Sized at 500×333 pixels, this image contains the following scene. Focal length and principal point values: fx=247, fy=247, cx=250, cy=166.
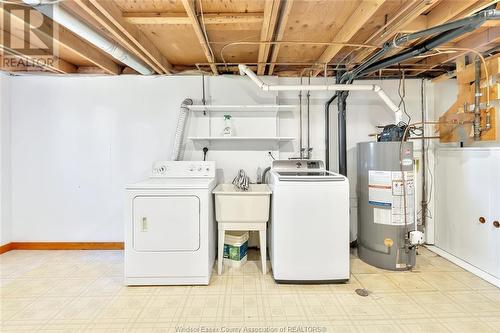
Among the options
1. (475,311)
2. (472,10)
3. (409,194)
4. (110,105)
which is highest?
(472,10)

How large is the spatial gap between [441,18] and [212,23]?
1.94m

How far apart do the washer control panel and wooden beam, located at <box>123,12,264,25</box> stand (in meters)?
1.51

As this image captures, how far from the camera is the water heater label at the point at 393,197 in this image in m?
2.56

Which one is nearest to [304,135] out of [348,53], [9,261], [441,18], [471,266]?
[348,53]

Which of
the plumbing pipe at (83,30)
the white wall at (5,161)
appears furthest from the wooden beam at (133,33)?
the white wall at (5,161)

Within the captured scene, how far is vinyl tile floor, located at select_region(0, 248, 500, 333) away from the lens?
1.84 meters

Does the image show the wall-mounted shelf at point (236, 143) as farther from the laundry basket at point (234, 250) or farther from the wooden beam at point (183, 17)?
the wooden beam at point (183, 17)

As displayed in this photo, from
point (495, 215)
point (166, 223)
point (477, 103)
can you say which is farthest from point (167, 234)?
point (477, 103)

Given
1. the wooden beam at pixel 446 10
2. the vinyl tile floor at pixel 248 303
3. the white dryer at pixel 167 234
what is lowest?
the vinyl tile floor at pixel 248 303

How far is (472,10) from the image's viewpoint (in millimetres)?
1978

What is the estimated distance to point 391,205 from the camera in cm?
258

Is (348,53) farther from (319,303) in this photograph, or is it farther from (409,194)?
(319,303)

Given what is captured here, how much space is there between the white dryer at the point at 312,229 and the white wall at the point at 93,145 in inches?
40.6

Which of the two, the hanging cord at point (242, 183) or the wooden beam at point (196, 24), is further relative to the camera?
the hanging cord at point (242, 183)
